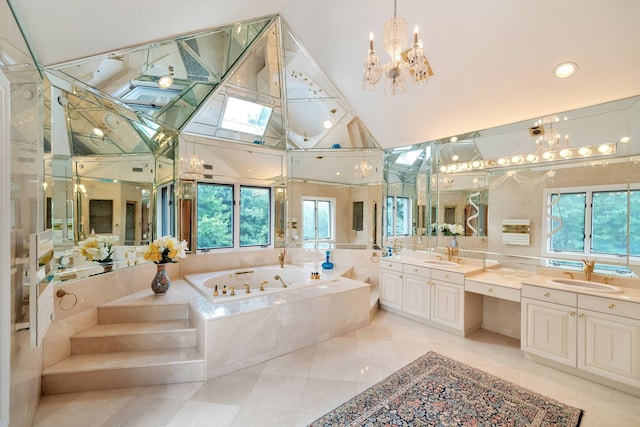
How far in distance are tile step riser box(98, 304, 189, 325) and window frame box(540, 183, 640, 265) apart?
401 centimetres

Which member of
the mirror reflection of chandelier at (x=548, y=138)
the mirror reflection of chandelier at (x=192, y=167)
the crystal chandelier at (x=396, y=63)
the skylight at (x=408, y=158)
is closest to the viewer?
the crystal chandelier at (x=396, y=63)

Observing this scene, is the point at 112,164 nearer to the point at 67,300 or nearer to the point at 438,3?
the point at 67,300

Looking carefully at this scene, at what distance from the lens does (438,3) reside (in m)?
2.27

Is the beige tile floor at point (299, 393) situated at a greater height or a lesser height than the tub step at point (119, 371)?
lesser

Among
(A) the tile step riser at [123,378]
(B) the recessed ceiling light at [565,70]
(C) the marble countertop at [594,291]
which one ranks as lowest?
(A) the tile step riser at [123,378]

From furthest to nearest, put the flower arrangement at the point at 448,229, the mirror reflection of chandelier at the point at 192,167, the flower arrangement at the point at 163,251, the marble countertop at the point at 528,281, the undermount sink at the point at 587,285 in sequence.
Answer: the mirror reflection of chandelier at the point at 192,167 → the flower arrangement at the point at 448,229 → the flower arrangement at the point at 163,251 → the undermount sink at the point at 587,285 → the marble countertop at the point at 528,281

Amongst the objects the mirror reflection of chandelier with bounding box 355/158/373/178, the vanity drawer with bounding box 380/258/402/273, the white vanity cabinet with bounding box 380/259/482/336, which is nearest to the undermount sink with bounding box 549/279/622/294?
the white vanity cabinet with bounding box 380/259/482/336

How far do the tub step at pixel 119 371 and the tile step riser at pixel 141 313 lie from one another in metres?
0.41

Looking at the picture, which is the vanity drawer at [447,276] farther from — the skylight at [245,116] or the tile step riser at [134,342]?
the skylight at [245,116]

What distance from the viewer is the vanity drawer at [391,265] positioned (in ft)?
12.2

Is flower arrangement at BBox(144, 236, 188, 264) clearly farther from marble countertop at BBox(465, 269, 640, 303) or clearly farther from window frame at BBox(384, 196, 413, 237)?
marble countertop at BBox(465, 269, 640, 303)

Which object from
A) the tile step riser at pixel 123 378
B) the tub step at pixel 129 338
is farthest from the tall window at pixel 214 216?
the tile step riser at pixel 123 378

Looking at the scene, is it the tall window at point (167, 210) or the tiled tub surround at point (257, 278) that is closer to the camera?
the tiled tub surround at point (257, 278)

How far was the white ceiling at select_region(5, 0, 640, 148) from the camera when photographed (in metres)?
1.89
